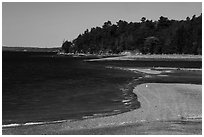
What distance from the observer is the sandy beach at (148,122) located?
47.5 ft

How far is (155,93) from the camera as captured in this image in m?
28.6

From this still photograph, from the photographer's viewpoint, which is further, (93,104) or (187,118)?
(93,104)

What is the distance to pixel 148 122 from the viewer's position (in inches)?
664

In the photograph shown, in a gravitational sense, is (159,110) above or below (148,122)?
below

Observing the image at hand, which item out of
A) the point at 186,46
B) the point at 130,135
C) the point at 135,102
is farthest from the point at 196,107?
the point at 186,46

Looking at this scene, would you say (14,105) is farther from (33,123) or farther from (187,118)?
(187,118)

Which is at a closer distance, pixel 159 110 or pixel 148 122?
pixel 148 122

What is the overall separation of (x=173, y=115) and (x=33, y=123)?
26.0 ft

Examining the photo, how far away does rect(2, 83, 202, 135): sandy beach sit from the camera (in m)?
14.5

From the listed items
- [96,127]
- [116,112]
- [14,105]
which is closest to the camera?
[96,127]

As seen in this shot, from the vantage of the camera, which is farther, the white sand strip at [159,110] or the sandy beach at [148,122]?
the white sand strip at [159,110]

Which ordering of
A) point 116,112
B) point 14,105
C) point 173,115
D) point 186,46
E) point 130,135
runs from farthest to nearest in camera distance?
1. point 186,46
2. point 14,105
3. point 116,112
4. point 173,115
5. point 130,135

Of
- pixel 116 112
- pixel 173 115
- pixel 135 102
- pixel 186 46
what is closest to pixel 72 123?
pixel 116 112

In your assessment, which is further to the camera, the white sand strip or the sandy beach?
the white sand strip
